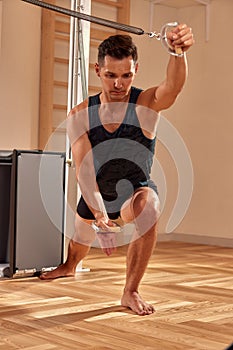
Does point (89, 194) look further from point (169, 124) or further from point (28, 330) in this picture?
point (169, 124)

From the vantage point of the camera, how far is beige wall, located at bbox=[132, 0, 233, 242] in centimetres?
646

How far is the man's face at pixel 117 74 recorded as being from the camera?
3055 mm

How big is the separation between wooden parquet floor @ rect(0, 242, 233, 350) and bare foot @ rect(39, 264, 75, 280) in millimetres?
53

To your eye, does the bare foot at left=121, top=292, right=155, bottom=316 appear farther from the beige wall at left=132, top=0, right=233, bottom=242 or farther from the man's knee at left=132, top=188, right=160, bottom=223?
the beige wall at left=132, top=0, right=233, bottom=242

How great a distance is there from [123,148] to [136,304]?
736mm

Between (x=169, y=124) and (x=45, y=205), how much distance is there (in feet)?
9.19

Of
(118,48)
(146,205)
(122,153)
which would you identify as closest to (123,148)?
(122,153)

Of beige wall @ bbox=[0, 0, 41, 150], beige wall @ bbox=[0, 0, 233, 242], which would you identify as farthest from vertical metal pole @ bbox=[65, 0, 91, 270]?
beige wall @ bbox=[0, 0, 233, 242]

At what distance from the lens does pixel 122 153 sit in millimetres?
3338

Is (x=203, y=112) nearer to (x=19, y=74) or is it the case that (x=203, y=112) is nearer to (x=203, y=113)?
(x=203, y=113)

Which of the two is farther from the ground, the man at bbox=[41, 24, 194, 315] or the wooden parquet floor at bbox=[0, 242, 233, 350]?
the man at bbox=[41, 24, 194, 315]

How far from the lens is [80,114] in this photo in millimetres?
3395

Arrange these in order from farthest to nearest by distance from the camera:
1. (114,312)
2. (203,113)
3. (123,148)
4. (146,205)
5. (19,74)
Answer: (203,113)
(19,74)
(123,148)
(146,205)
(114,312)

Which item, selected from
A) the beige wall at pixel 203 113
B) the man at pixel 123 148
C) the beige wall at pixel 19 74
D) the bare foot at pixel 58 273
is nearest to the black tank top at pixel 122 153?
the man at pixel 123 148
